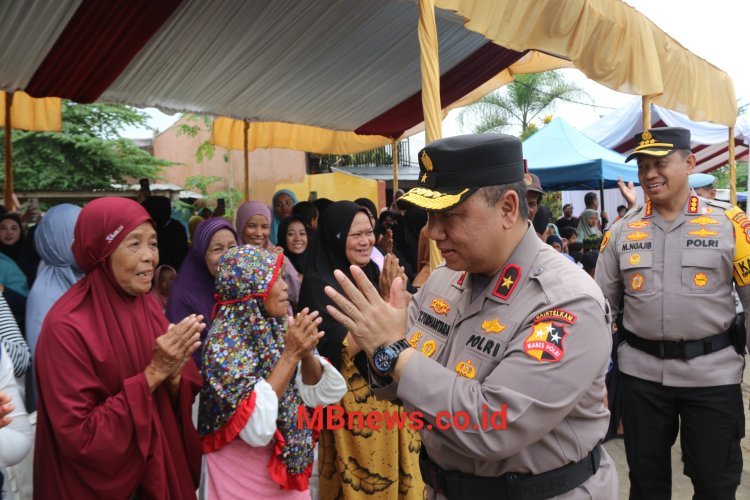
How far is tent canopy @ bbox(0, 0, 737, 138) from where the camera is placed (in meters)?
3.78

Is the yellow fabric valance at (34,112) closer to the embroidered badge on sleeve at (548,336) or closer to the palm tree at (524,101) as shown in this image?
the embroidered badge on sleeve at (548,336)

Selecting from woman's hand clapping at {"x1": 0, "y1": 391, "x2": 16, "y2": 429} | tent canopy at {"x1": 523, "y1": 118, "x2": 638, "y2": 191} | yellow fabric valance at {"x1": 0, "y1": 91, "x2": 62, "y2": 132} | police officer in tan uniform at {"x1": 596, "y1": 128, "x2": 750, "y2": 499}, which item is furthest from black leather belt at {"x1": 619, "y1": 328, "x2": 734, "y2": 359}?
tent canopy at {"x1": 523, "y1": 118, "x2": 638, "y2": 191}

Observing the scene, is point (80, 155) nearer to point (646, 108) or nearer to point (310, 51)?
point (310, 51)

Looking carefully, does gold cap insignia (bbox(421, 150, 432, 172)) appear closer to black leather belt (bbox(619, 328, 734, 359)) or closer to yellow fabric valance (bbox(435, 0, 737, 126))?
yellow fabric valance (bbox(435, 0, 737, 126))

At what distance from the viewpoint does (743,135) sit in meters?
12.3

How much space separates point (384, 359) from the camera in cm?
136

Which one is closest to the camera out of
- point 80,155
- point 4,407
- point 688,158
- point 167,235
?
point 4,407

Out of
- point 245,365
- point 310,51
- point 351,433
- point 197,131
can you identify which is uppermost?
point 197,131

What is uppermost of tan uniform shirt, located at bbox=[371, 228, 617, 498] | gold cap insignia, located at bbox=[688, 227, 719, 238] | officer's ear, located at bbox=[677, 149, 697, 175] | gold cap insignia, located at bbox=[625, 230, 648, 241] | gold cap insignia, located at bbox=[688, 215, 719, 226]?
officer's ear, located at bbox=[677, 149, 697, 175]

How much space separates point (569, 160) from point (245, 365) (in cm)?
824

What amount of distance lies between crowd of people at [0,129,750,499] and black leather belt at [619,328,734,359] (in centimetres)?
1

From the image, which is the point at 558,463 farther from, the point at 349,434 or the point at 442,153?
the point at 349,434

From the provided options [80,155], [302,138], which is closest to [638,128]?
[302,138]

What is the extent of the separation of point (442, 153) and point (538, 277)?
41cm
